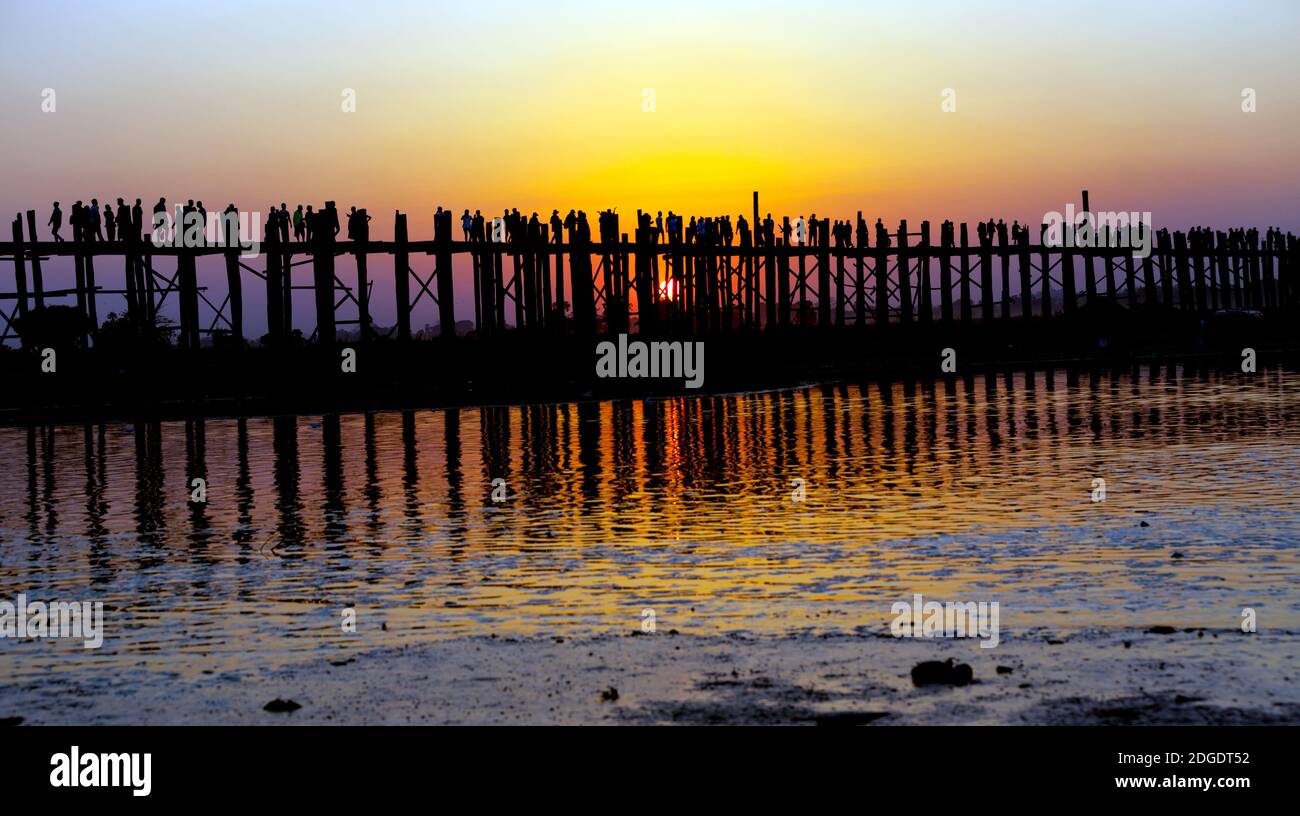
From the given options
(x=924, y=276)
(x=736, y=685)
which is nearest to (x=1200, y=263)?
(x=924, y=276)

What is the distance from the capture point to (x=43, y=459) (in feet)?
70.0

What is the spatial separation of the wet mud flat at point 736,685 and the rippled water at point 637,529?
17.9 inches

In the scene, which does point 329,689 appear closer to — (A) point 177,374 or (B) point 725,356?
(A) point 177,374

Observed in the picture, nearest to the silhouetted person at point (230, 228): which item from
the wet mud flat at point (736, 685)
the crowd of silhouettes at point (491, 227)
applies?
the crowd of silhouettes at point (491, 227)

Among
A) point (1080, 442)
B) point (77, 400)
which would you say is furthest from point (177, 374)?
point (1080, 442)

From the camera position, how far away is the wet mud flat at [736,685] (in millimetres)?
6398

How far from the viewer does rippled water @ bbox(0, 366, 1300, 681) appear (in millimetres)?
8867

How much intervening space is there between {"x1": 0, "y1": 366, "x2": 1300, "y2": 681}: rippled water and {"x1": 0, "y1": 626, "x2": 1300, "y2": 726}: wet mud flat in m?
0.45

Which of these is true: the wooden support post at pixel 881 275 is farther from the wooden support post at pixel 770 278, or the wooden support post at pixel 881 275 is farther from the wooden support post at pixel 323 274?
the wooden support post at pixel 323 274

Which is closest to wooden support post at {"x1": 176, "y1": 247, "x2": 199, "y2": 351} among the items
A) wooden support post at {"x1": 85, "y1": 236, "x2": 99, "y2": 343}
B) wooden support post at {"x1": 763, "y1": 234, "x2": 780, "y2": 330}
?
wooden support post at {"x1": 85, "y1": 236, "x2": 99, "y2": 343}

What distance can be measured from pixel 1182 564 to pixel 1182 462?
719 centimetres

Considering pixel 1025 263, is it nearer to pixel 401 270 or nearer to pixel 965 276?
pixel 965 276

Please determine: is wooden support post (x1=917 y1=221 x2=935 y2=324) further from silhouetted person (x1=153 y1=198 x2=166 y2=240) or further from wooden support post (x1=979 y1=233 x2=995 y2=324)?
silhouetted person (x1=153 y1=198 x2=166 y2=240)

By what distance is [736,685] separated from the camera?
6961 millimetres
